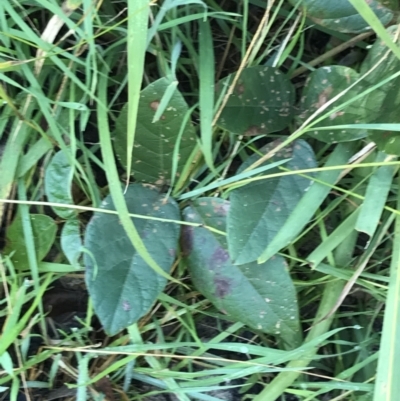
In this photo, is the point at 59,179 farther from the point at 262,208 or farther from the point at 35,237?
the point at 262,208

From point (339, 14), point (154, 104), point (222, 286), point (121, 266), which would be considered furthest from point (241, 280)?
point (339, 14)

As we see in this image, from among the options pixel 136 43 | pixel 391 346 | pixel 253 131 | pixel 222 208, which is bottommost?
pixel 391 346

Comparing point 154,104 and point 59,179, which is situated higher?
point 154,104

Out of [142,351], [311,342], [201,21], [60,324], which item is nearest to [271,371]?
[311,342]

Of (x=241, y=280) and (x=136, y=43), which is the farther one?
(x=241, y=280)

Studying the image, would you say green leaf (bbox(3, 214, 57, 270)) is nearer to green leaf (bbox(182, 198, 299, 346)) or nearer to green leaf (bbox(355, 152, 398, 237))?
green leaf (bbox(182, 198, 299, 346))

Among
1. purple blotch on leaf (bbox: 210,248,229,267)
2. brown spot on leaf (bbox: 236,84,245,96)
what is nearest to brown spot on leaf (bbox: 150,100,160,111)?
brown spot on leaf (bbox: 236,84,245,96)

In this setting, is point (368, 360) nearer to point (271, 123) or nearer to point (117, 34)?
point (271, 123)
